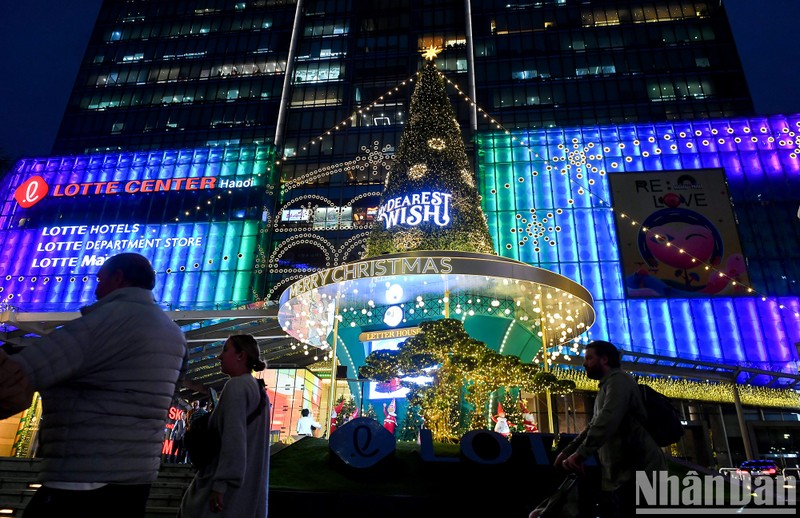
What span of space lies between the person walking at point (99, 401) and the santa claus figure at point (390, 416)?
37.1ft

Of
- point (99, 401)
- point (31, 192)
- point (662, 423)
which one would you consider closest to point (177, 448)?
point (99, 401)

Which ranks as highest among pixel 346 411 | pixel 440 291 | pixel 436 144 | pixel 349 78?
pixel 349 78

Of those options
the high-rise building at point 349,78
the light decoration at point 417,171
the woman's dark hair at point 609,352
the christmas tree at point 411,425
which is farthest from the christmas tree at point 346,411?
the high-rise building at point 349,78

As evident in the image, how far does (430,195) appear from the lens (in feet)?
44.2

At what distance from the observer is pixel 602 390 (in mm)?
3812

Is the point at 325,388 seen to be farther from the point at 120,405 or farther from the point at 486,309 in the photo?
the point at 120,405

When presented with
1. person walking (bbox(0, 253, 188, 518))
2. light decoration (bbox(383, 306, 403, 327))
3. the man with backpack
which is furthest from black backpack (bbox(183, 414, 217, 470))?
light decoration (bbox(383, 306, 403, 327))

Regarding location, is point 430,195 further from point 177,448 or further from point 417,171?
point 177,448

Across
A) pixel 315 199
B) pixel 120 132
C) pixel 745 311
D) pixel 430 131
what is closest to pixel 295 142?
pixel 315 199

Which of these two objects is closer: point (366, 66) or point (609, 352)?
point (609, 352)

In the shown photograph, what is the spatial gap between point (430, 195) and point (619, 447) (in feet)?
34.3

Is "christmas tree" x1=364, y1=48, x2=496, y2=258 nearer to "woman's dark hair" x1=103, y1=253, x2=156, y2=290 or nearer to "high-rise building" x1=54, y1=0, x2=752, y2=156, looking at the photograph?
"woman's dark hair" x1=103, y1=253, x2=156, y2=290

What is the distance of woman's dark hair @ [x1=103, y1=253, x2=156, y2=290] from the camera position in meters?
2.48

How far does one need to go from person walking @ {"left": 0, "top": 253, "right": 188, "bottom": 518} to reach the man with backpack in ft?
8.93
